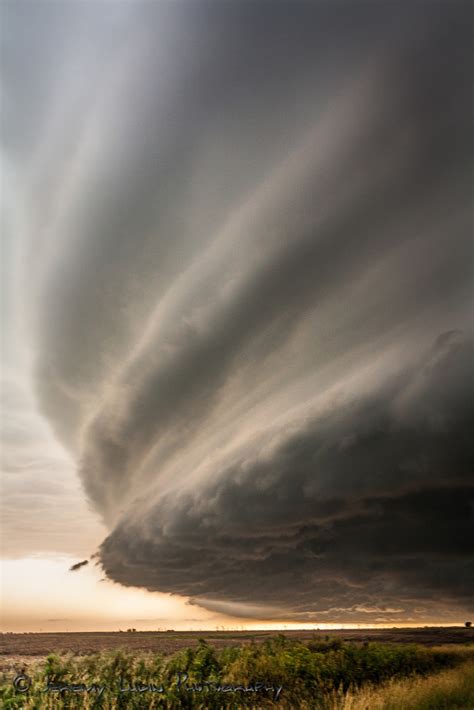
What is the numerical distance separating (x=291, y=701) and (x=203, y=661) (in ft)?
14.3

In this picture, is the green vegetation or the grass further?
the grass

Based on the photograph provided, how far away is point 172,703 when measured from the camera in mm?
21250

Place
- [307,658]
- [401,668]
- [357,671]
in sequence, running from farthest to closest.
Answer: [401,668]
[357,671]
[307,658]

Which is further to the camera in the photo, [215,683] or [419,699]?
[419,699]

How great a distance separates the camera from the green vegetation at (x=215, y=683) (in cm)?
Result: 2017

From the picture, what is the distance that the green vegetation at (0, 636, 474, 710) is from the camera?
20172 mm

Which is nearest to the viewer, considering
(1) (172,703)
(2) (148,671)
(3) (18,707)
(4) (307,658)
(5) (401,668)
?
(3) (18,707)

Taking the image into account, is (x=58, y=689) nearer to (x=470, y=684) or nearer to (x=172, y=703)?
(x=172, y=703)

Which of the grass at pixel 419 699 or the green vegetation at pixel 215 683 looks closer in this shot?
the green vegetation at pixel 215 683

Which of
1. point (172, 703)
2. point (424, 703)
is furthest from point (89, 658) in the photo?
point (424, 703)

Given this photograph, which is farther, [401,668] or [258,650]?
[401,668]

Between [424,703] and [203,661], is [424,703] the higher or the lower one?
the lower one

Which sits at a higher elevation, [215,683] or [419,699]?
[215,683]

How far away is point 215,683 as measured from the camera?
23047 mm
